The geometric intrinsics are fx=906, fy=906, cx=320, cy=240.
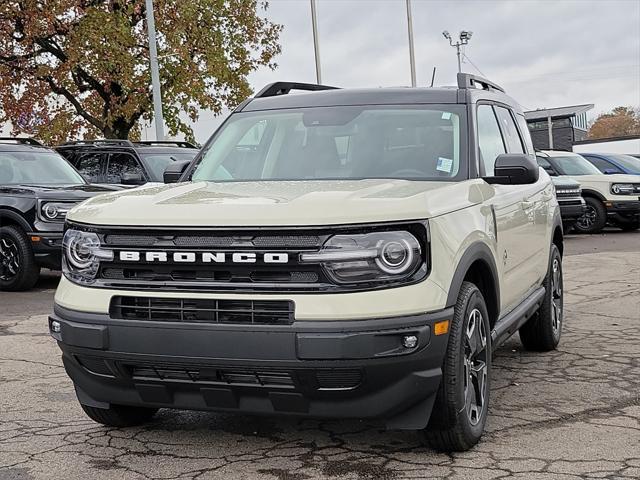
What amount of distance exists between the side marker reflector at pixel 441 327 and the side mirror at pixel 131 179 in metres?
9.35

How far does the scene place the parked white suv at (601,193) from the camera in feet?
58.2

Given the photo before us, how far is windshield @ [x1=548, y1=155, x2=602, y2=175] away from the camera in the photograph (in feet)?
60.1

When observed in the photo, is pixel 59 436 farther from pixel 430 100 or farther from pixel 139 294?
pixel 430 100

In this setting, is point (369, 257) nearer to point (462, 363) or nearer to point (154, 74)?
point (462, 363)

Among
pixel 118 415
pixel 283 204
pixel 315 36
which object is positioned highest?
pixel 315 36

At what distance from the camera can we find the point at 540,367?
6.07m

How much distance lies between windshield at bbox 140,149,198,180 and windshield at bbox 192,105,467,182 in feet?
26.1

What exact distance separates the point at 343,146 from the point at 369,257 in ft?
4.77

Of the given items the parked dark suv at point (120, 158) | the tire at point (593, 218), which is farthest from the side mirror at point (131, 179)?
the tire at point (593, 218)

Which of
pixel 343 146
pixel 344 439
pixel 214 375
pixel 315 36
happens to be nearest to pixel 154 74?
pixel 315 36

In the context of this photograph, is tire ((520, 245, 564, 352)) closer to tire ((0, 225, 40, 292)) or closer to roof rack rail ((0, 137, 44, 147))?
tire ((0, 225, 40, 292))

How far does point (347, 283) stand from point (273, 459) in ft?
3.36

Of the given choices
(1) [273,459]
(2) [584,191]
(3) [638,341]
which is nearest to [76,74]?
(2) [584,191]

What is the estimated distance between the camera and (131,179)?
12.6 m
